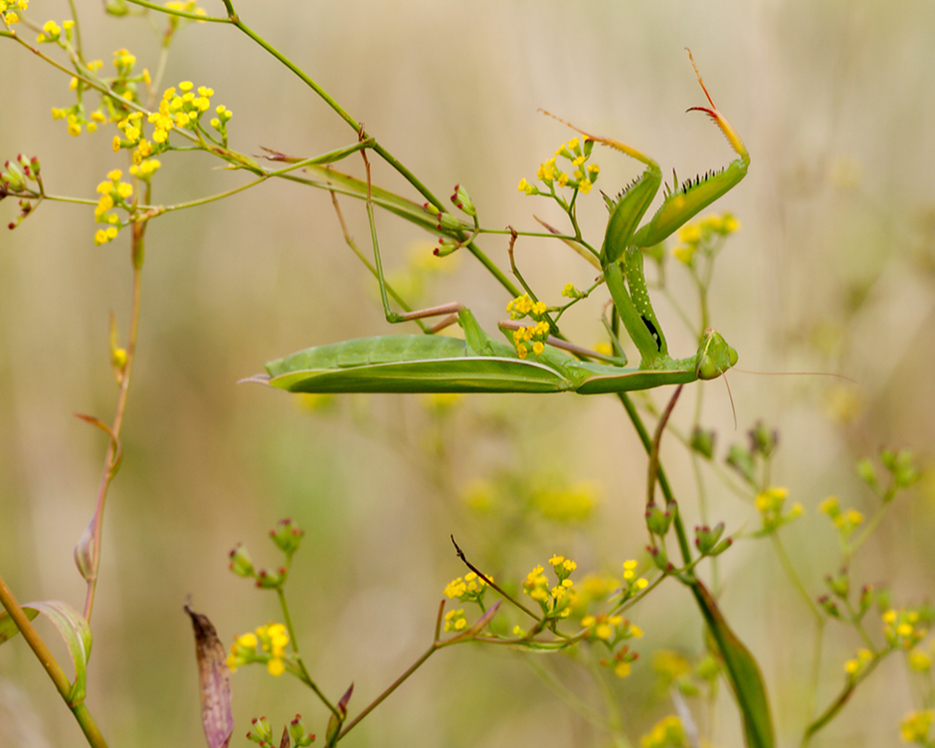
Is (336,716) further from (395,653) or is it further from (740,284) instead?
(740,284)

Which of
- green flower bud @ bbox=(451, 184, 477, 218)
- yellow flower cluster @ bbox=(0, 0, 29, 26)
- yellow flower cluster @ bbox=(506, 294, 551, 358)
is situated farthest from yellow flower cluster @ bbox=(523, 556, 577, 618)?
yellow flower cluster @ bbox=(0, 0, 29, 26)

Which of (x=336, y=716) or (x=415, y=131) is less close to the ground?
(x=415, y=131)

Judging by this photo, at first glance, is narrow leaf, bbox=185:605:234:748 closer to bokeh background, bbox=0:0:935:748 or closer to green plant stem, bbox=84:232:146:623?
green plant stem, bbox=84:232:146:623

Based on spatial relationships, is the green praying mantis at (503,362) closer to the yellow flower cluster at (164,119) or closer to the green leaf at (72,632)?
the yellow flower cluster at (164,119)

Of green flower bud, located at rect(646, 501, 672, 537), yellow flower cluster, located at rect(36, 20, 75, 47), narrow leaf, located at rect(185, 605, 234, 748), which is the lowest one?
narrow leaf, located at rect(185, 605, 234, 748)

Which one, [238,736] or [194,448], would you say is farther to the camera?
[194,448]

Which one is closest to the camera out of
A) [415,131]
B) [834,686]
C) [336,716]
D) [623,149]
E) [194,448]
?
[336,716]

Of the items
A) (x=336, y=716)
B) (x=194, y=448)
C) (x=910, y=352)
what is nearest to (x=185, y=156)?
A: (x=194, y=448)
